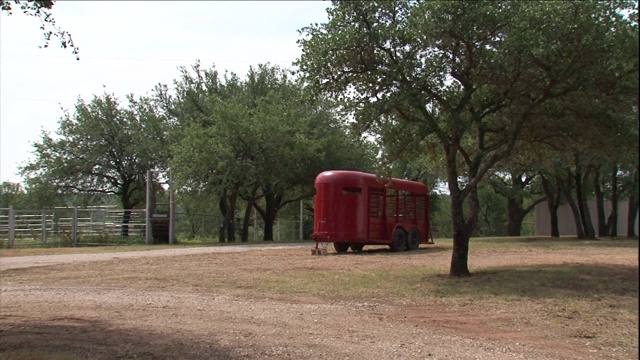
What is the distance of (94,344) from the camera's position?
7219 mm

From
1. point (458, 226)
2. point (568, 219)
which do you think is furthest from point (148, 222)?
point (568, 219)

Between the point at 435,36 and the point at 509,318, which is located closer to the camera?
the point at 509,318

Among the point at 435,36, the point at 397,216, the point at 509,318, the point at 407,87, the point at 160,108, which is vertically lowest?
the point at 509,318

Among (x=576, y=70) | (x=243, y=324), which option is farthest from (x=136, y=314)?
(x=576, y=70)

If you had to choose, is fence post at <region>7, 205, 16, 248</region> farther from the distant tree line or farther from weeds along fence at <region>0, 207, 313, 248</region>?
the distant tree line


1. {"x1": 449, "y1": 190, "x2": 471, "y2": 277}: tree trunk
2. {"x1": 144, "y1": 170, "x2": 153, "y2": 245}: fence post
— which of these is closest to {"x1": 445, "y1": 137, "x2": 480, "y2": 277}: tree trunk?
{"x1": 449, "y1": 190, "x2": 471, "y2": 277}: tree trunk

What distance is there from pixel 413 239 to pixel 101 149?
84.8ft

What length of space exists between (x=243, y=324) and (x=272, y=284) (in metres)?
4.69

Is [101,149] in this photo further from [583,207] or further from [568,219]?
[568,219]

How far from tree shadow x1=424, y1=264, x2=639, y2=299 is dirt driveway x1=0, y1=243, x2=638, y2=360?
175 cm

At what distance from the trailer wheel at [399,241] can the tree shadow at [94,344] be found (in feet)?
52.7

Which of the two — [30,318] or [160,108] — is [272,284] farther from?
[160,108]

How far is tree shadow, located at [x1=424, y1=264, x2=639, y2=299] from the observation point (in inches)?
476

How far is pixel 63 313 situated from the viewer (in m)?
9.44
